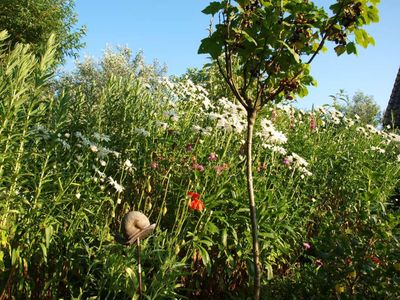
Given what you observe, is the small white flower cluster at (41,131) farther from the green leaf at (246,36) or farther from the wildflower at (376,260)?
the wildflower at (376,260)

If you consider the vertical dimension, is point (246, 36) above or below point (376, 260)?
above

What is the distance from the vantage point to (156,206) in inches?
170

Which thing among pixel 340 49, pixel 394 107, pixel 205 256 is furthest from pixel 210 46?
pixel 394 107

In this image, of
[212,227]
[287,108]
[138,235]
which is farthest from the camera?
[287,108]

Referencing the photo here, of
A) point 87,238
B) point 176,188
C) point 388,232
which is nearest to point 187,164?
point 176,188

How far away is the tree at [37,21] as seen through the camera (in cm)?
1867

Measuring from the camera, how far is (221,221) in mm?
4031

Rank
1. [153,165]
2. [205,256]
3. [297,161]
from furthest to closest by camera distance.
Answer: [297,161]
[153,165]
[205,256]

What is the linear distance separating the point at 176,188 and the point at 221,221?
534 millimetres

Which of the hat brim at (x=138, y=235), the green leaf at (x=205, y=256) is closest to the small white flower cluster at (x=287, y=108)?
the green leaf at (x=205, y=256)

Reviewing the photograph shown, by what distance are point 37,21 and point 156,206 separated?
17690 millimetres

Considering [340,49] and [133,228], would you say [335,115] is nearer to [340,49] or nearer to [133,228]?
[340,49]

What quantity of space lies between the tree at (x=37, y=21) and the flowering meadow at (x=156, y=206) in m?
14.7

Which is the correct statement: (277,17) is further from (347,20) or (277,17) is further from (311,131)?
(311,131)
